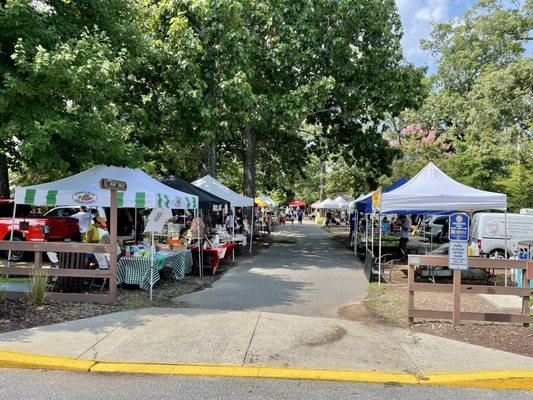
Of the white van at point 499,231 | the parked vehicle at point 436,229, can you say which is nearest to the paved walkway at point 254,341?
the white van at point 499,231

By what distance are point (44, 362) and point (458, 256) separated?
6220 mm

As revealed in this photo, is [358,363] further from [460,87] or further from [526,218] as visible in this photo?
[460,87]

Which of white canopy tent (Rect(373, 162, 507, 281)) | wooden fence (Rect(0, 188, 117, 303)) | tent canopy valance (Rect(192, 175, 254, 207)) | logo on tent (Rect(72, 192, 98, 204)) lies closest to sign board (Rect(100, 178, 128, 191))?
wooden fence (Rect(0, 188, 117, 303))

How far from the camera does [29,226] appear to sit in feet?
47.1

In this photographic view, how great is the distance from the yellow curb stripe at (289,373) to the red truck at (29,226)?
937 cm

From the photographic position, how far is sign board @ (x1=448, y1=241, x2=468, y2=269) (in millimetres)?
7863

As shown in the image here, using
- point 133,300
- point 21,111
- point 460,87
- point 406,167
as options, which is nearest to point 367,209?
point 133,300

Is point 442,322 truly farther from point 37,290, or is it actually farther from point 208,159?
point 208,159

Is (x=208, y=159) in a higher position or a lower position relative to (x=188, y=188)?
higher

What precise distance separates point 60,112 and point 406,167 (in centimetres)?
2797

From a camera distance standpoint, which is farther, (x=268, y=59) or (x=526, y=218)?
(x=268, y=59)

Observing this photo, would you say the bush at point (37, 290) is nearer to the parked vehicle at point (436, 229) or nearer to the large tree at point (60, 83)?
the large tree at point (60, 83)

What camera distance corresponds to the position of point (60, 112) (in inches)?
417

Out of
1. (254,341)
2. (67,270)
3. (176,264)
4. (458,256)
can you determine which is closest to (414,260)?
(458,256)
